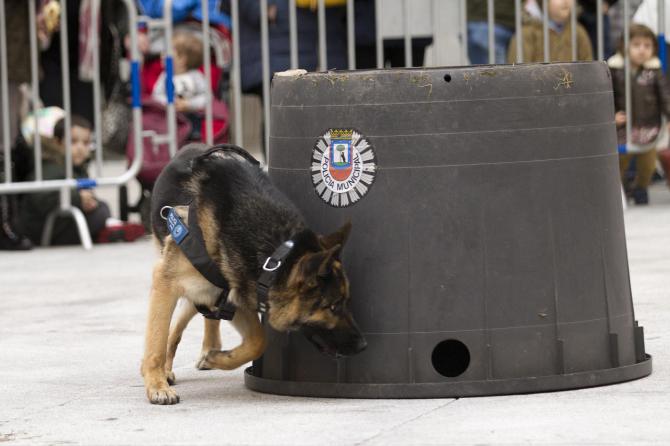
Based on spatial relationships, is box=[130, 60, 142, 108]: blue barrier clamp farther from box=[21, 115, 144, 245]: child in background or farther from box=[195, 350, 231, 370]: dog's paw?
box=[195, 350, 231, 370]: dog's paw

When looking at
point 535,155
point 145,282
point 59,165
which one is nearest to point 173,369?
point 535,155

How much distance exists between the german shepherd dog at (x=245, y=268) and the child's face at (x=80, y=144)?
5595mm

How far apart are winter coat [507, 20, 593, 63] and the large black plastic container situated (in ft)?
21.1

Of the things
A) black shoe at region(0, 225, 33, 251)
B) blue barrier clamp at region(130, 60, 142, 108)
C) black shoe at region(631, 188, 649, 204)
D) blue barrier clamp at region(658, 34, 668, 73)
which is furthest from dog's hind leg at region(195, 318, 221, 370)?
blue barrier clamp at region(658, 34, 668, 73)

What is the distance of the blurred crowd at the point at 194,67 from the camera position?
1100 centimetres

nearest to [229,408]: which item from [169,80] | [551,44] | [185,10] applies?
[169,80]

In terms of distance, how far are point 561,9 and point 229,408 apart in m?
7.27

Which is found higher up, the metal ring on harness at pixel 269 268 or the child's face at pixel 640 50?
the child's face at pixel 640 50

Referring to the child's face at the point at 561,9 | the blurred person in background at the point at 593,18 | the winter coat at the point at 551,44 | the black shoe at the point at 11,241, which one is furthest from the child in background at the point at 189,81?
the blurred person in background at the point at 593,18

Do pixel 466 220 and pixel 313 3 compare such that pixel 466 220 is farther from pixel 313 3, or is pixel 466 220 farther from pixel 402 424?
pixel 313 3

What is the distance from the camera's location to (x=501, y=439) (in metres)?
4.51

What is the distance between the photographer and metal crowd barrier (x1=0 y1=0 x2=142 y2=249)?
34.7ft

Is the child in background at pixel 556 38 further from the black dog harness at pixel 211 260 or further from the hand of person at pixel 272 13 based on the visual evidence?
the black dog harness at pixel 211 260

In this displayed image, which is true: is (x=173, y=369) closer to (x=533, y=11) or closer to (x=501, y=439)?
(x=501, y=439)
